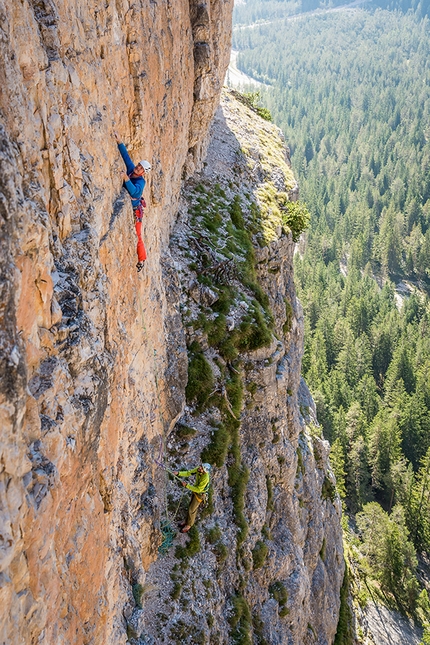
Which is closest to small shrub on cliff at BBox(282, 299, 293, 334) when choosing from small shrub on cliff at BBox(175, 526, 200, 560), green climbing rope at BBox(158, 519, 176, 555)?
small shrub on cliff at BBox(175, 526, 200, 560)

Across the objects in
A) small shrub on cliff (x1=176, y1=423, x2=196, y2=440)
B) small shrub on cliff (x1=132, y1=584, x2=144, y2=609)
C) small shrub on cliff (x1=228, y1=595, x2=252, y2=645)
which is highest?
small shrub on cliff (x1=132, y1=584, x2=144, y2=609)

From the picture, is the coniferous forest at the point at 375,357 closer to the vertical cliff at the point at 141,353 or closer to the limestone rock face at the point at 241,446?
the limestone rock face at the point at 241,446

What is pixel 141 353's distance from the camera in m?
14.0

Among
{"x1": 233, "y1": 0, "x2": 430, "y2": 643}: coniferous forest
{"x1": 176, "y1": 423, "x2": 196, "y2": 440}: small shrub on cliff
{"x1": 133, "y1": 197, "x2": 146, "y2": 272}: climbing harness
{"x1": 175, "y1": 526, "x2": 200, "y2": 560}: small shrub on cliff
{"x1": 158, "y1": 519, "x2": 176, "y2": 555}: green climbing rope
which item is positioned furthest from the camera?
{"x1": 233, "y1": 0, "x2": 430, "y2": 643}: coniferous forest

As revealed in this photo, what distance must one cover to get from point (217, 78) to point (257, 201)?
20.7 feet

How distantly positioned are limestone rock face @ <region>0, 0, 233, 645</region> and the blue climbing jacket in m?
0.24

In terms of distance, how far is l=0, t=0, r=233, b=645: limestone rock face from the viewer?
271 inches

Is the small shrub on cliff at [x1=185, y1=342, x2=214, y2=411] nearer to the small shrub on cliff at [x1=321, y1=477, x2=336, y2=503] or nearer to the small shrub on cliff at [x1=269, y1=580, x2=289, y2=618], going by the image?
the small shrub on cliff at [x1=269, y1=580, x2=289, y2=618]

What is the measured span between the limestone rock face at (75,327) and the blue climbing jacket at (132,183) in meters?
0.24

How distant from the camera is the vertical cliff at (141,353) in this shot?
736cm

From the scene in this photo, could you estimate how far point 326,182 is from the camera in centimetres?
16338

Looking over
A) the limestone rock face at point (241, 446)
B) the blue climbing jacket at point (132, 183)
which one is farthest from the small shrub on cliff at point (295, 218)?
the blue climbing jacket at point (132, 183)

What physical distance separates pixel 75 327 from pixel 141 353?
16.9ft

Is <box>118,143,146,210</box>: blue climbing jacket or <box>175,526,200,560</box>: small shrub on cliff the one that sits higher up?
<box>118,143,146,210</box>: blue climbing jacket
